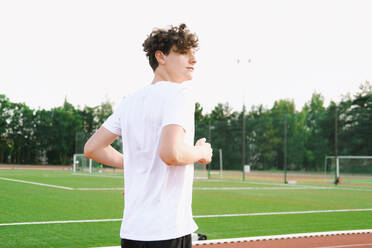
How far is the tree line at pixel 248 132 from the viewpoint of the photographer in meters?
43.7

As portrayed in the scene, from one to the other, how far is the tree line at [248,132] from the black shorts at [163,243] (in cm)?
2670

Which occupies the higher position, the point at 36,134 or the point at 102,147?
the point at 36,134

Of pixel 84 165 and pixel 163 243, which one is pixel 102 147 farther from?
pixel 84 165

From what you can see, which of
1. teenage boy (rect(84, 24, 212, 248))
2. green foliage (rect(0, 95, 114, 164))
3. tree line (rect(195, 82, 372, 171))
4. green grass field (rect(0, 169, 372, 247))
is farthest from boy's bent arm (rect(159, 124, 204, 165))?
green foliage (rect(0, 95, 114, 164))

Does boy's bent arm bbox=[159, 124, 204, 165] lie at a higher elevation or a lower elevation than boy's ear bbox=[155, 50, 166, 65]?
lower

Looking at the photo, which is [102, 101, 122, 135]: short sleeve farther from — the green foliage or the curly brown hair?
the green foliage

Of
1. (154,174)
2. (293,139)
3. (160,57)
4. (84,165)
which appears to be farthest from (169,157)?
(293,139)

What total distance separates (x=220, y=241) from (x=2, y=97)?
67.1 m

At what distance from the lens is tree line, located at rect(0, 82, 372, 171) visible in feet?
143

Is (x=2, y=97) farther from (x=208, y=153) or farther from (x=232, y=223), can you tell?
(x=208, y=153)

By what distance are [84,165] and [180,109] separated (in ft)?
140

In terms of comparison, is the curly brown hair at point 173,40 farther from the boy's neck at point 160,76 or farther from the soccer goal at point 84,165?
the soccer goal at point 84,165

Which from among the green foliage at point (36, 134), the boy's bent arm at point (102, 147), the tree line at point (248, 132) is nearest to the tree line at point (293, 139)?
the tree line at point (248, 132)

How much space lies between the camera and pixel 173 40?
204 centimetres
